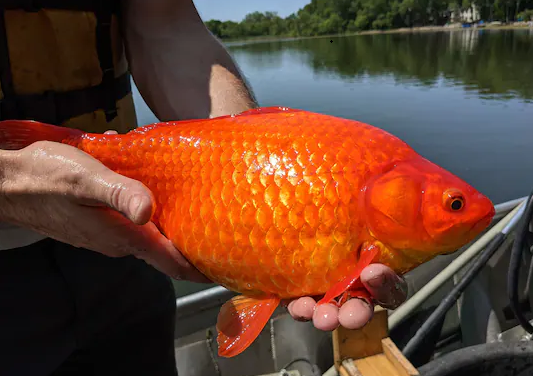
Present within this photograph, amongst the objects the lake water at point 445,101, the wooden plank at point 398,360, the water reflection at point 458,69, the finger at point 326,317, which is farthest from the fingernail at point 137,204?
the water reflection at point 458,69

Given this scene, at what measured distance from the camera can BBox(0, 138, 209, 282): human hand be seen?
3.67 ft

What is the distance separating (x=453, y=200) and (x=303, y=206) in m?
0.38

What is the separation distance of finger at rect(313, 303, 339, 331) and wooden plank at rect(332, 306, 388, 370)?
3.84 ft

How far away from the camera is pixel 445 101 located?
17344 millimetres

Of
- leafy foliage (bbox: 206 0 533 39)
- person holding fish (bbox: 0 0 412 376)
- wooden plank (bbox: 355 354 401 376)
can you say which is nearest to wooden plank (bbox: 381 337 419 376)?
wooden plank (bbox: 355 354 401 376)

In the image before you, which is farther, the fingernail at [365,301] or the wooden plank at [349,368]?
the wooden plank at [349,368]

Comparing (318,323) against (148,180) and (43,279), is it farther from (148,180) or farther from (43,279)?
(43,279)

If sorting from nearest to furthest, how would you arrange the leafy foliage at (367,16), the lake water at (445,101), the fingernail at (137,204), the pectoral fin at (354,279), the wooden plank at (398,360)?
the fingernail at (137,204)
the pectoral fin at (354,279)
the wooden plank at (398,360)
the lake water at (445,101)
the leafy foliage at (367,16)

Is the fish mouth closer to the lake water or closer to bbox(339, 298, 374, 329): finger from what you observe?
bbox(339, 298, 374, 329): finger

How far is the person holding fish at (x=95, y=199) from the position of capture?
47.5 inches

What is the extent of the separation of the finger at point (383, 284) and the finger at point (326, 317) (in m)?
0.11

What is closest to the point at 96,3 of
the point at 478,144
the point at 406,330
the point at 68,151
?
the point at 68,151

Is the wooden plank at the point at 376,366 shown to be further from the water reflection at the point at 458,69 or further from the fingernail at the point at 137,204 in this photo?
the water reflection at the point at 458,69

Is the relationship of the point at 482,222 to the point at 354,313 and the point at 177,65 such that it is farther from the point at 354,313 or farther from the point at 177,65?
the point at 177,65
